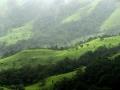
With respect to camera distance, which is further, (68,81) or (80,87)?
(68,81)

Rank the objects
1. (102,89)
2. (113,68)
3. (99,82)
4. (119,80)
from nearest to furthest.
A: 1. (102,89)
2. (119,80)
3. (99,82)
4. (113,68)

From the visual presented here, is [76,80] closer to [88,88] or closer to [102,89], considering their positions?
[88,88]

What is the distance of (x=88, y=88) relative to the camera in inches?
6654

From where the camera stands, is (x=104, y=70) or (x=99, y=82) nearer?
(x=99, y=82)

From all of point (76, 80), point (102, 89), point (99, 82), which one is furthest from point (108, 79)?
point (76, 80)

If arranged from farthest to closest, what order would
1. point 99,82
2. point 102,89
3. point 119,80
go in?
point 99,82, point 119,80, point 102,89

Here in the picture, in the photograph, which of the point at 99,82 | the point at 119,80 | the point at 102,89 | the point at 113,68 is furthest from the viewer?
the point at 113,68

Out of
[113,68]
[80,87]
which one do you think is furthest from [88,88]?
[113,68]

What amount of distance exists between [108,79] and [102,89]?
58.7 feet

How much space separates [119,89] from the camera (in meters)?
156

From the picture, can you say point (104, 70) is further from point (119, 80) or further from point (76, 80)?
point (119, 80)

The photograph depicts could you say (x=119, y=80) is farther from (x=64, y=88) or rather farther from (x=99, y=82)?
(x=64, y=88)

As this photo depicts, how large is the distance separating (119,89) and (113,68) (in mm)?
35518

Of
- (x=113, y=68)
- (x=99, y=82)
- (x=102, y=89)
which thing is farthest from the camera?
(x=113, y=68)
